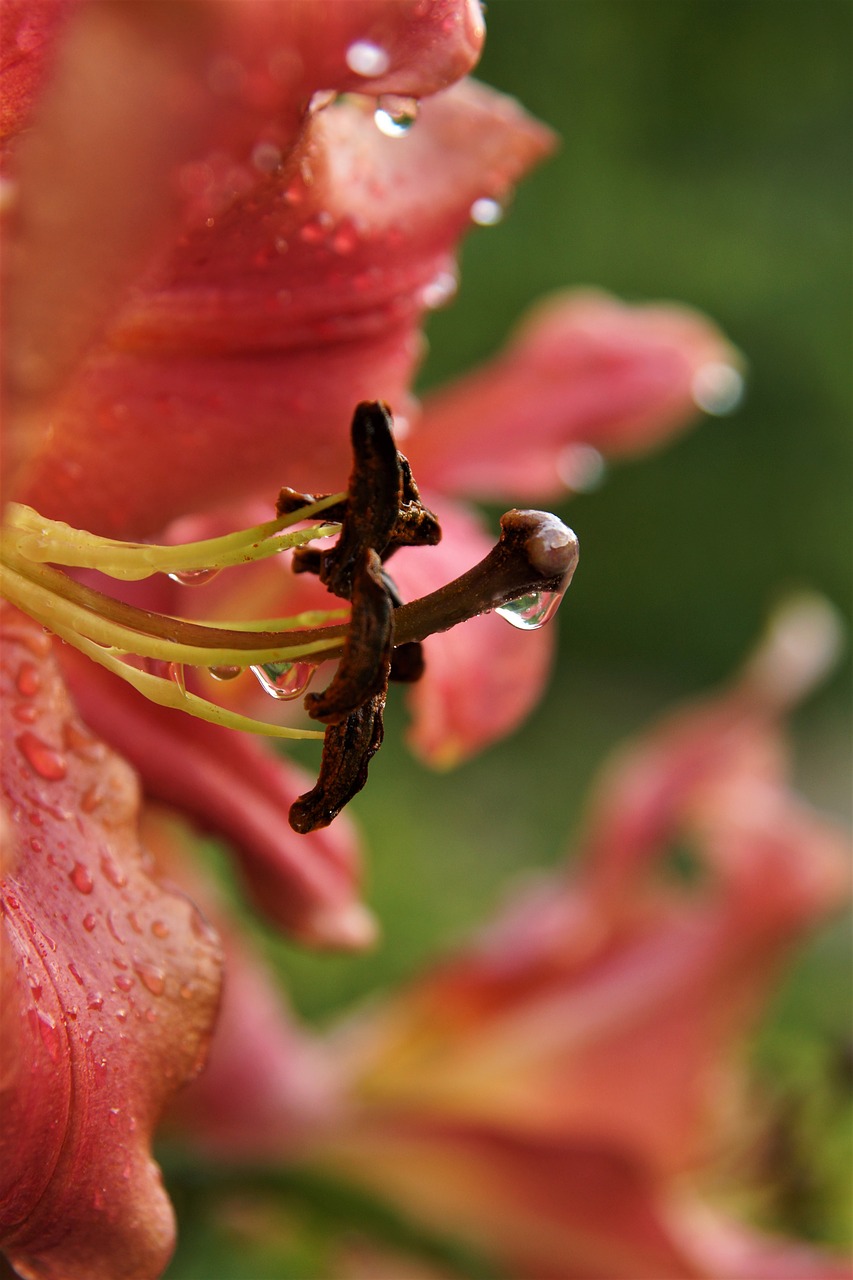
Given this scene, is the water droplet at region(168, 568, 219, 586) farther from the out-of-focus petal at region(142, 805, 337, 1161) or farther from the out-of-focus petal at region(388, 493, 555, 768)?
the out-of-focus petal at region(142, 805, 337, 1161)

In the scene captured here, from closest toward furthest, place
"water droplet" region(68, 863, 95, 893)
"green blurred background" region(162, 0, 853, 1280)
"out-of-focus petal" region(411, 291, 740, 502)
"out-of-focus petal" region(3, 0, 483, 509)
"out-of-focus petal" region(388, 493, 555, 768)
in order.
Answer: "out-of-focus petal" region(3, 0, 483, 509), "water droplet" region(68, 863, 95, 893), "out-of-focus petal" region(388, 493, 555, 768), "out-of-focus petal" region(411, 291, 740, 502), "green blurred background" region(162, 0, 853, 1280)

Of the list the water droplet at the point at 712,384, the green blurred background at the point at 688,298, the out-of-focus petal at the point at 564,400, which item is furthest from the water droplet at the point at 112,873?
the green blurred background at the point at 688,298

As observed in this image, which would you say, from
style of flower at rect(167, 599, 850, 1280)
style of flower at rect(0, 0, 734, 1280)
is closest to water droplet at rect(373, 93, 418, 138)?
style of flower at rect(0, 0, 734, 1280)

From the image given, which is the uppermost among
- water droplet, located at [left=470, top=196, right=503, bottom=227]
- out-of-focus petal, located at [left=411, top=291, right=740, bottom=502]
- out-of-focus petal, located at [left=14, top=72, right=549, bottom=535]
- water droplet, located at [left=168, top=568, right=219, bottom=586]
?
out-of-focus petal, located at [left=411, top=291, right=740, bottom=502]

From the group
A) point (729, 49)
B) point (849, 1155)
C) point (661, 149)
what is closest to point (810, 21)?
point (729, 49)

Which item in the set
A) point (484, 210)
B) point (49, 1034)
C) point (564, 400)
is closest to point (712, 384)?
point (564, 400)

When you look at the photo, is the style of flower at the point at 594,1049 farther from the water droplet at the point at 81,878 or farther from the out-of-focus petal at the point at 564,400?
the water droplet at the point at 81,878

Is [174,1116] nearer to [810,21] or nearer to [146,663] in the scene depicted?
[146,663]

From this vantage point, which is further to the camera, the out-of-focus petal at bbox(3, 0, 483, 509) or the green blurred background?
the green blurred background

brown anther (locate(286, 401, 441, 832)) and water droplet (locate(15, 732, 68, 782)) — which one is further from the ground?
brown anther (locate(286, 401, 441, 832))
